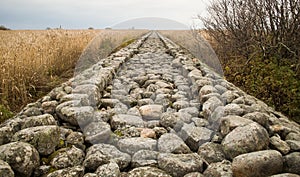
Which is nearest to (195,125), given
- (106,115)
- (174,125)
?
(174,125)

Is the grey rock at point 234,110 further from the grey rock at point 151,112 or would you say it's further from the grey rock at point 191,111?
the grey rock at point 151,112

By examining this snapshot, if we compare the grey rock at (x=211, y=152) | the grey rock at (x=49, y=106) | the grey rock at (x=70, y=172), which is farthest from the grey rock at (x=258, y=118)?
the grey rock at (x=49, y=106)

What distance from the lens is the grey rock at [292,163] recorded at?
2.21 m

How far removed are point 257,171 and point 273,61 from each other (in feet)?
13.9

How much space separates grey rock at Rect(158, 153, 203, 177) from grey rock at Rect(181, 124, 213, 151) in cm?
32

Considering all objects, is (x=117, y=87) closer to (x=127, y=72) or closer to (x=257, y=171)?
(x=127, y=72)

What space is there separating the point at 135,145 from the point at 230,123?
85 centimetres

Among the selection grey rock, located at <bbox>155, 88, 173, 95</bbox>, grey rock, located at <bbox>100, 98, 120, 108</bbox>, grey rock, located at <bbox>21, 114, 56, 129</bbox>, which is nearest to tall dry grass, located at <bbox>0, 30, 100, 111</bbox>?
grey rock, located at <bbox>100, 98, 120, 108</bbox>

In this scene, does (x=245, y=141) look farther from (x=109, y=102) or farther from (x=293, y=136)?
(x=109, y=102)

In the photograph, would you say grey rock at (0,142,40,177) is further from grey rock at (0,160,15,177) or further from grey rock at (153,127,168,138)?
grey rock at (153,127,168,138)

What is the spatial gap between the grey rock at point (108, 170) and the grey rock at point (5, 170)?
0.55 meters

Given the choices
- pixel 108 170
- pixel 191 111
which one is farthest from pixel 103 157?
pixel 191 111

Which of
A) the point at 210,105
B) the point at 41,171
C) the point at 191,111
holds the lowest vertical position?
the point at 41,171

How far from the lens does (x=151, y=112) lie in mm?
3500
